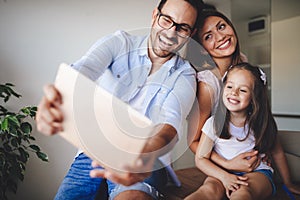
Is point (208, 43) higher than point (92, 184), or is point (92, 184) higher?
point (208, 43)

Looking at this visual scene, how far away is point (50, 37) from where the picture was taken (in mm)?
933

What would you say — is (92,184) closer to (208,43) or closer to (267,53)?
(208,43)

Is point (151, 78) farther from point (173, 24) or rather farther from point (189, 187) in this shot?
point (189, 187)

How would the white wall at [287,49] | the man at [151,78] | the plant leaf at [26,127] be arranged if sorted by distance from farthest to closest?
1. the white wall at [287,49]
2. the plant leaf at [26,127]
3. the man at [151,78]

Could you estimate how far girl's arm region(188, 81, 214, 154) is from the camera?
910mm

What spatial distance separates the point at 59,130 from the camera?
0.54m

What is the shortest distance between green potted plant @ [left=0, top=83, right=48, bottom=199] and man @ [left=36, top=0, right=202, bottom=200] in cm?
18

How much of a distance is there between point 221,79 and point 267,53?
28cm

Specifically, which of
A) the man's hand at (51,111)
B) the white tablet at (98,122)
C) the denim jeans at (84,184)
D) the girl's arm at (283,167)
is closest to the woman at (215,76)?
the girl's arm at (283,167)

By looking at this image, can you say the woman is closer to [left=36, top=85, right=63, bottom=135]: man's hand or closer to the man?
the man

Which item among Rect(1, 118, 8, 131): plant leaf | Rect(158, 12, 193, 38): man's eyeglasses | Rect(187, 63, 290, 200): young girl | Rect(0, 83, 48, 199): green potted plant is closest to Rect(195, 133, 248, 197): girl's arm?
Rect(187, 63, 290, 200): young girl

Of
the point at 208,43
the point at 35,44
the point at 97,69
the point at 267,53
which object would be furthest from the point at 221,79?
the point at 35,44

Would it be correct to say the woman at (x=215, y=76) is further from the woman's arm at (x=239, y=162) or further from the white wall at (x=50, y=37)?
the white wall at (x=50, y=37)

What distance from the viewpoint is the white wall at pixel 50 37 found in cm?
92
